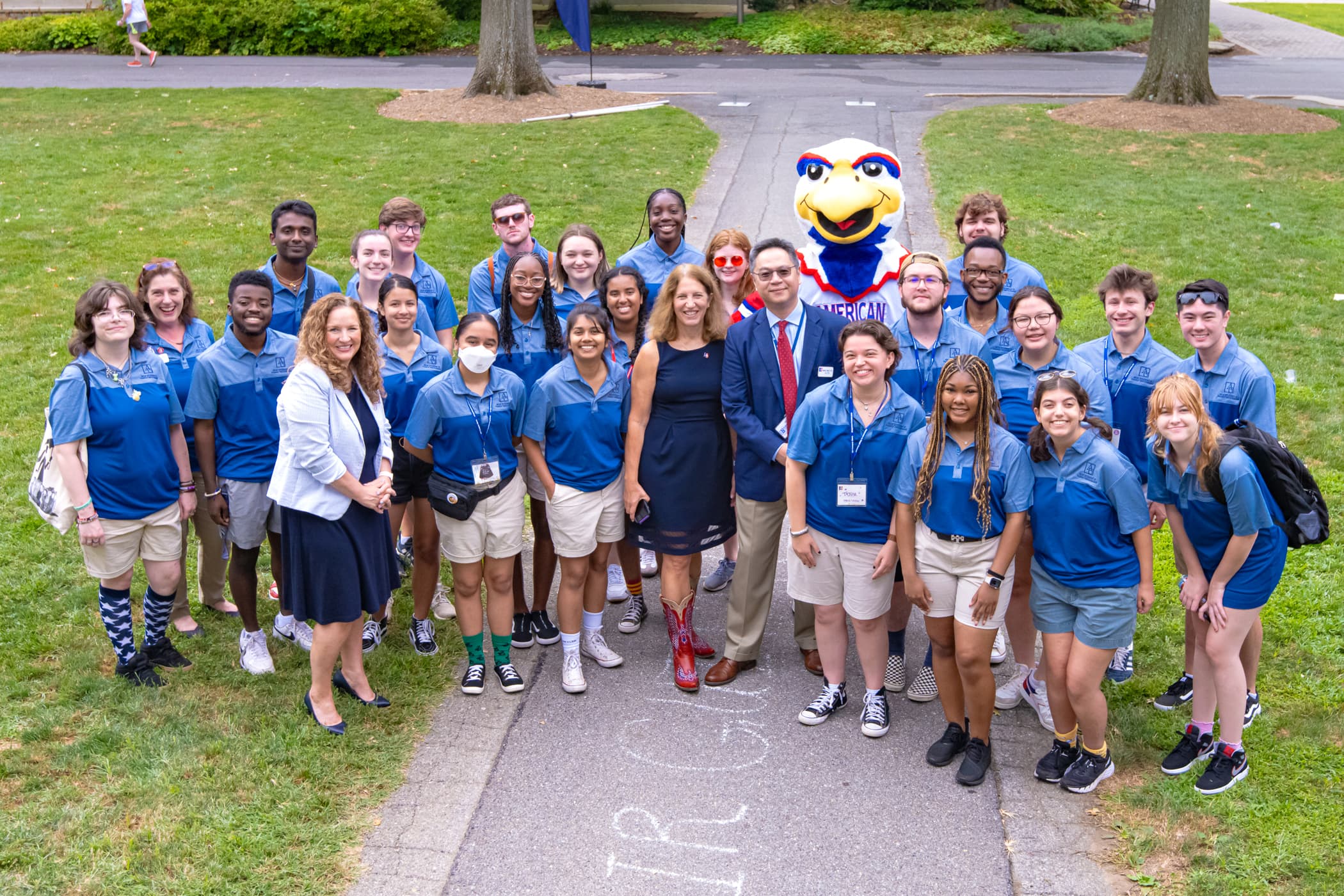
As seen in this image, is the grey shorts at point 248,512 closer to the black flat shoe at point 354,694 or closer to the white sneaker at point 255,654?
the white sneaker at point 255,654

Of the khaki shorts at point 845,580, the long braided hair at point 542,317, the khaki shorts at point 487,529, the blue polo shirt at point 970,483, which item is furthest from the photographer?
the long braided hair at point 542,317

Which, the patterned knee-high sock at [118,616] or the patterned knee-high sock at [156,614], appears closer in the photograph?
the patterned knee-high sock at [118,616]

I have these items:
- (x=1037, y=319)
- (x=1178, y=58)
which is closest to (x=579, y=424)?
(x=1037, y=319)

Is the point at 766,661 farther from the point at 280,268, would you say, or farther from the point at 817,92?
the point at 817,92

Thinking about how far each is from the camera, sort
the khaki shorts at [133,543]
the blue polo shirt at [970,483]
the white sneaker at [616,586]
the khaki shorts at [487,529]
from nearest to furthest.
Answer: the blue polo shirt at [970,483], the khaki shorts at [133,543], the khaki shorts at [487,529], the white sneaker at [616,586]

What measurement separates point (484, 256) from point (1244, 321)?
7.15 m

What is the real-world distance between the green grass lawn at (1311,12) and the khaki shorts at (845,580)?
118 ft

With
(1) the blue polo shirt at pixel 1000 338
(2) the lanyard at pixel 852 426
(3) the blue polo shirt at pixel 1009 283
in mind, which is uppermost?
(3) the blue polo shirt at pixel 1009 283

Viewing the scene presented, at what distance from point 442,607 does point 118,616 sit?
1.63 meters

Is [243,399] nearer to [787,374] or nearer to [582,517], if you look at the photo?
[582,517]

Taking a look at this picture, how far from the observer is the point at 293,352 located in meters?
5.57

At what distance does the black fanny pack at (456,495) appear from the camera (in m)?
5.42

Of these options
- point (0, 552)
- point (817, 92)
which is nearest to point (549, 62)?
point (817, 92)

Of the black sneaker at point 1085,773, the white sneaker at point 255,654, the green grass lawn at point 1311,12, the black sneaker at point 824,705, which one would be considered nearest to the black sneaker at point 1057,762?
the black sneaker at point 1085,773
